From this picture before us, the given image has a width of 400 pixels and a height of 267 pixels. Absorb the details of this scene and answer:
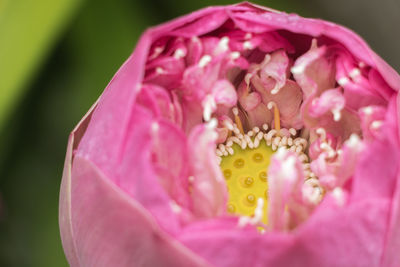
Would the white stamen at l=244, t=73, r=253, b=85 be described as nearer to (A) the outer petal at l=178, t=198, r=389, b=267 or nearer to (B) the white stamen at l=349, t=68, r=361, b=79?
(B) the white stamen at l=349, t=68, r=361, b=79

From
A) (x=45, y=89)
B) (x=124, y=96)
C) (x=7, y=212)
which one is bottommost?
(x=7, y=212)

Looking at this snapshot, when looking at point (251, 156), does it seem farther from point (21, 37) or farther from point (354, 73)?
point (21, 37)

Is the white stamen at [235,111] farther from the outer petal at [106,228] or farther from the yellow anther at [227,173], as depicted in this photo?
the outer petal at [106,228]

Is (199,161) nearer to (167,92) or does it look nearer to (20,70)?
(167,92)

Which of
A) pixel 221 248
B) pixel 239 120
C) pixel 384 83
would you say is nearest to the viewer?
pixel 221 248

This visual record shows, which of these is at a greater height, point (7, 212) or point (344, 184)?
point (344, 184)

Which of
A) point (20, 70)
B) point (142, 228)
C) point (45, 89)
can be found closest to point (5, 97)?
point (20, 70)

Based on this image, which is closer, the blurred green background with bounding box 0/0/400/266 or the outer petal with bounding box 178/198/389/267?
the outer petal with bounding box 178/198/389/267

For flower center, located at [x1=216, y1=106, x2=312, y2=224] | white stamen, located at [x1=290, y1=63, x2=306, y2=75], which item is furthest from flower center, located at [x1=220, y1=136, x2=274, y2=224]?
white stamen, located at [x1=290, y1=63, x2=306, y2=75]

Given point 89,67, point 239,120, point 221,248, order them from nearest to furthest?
point 221,248
point 239,120
point 89,67
